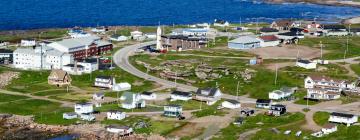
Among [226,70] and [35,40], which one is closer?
[226,70]

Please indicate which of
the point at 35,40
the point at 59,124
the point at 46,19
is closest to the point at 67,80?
the point at 59,124

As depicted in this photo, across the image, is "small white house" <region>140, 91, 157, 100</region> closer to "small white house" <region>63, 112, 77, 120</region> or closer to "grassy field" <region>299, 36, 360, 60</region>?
"small white house" <region>63, 112, 77, 120</region>

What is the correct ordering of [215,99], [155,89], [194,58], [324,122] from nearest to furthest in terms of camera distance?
[324,122] < [215,99] < [155,89] < [194,58]

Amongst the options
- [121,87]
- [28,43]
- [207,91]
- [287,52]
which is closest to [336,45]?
[287,52]

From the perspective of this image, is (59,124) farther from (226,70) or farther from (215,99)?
(226,70)

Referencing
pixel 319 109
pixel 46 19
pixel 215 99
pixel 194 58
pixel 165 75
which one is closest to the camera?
pixel 319 109

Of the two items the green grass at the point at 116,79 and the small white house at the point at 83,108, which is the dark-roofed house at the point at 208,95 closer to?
the green grass at the point at 116,79

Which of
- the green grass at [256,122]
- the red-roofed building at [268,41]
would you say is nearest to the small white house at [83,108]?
the green grass at [256,122]

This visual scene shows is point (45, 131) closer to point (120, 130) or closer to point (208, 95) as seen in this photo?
point (120, 130)
